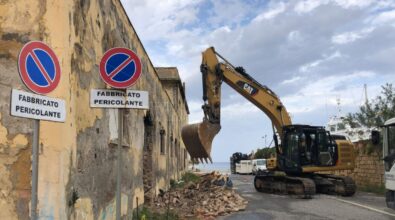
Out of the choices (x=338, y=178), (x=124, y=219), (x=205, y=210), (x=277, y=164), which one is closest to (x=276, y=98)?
(x=277, y=164)

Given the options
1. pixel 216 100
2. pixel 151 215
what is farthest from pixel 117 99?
pixel 216 100

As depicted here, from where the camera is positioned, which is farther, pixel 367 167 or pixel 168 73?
pixel 168 73

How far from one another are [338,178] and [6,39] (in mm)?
17587

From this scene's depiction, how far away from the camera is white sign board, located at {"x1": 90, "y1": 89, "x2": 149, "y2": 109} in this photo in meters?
6.71

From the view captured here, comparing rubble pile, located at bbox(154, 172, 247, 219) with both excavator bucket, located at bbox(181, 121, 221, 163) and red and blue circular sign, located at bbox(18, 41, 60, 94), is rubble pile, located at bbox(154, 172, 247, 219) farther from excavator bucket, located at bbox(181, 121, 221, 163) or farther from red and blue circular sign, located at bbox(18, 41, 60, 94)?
red and blue circular sign, located at bbox(18, 41, 60, 94)

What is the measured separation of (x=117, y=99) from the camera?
22.3 feet

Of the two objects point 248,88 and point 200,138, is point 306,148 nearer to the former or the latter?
point 248,88

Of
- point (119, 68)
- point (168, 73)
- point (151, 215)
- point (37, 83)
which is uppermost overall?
point (168, 73)

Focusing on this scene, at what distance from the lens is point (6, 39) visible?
654 centimetres

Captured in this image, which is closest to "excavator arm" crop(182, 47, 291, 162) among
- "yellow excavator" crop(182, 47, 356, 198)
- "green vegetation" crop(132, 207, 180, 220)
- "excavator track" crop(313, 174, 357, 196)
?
"yellow excavator" crop(182, 47, 356, 198)

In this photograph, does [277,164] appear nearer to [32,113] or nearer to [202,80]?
[202,80]

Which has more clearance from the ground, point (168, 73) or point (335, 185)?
point (168, 73)

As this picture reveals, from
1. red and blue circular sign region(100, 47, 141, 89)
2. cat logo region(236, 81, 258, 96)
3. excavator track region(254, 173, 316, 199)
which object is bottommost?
excavator track region(254, 173, 316, 199)

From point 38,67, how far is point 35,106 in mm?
407
